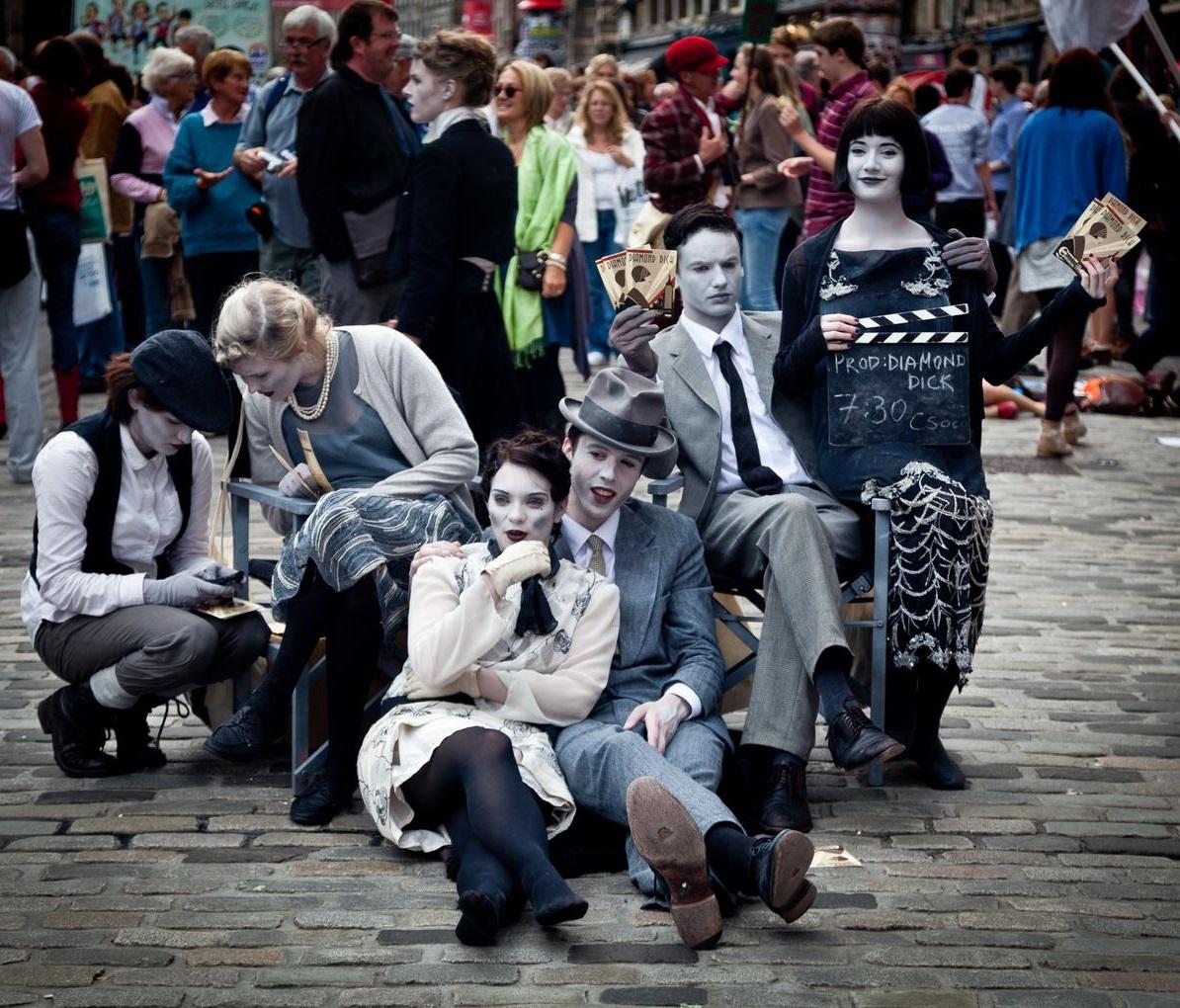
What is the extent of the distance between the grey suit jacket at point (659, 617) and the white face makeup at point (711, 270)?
2.63 feet

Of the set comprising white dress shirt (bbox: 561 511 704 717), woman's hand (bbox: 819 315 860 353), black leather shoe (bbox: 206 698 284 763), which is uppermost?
woman's hand (bbox: 819 315 860 353)

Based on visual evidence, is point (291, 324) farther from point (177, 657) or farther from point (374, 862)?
point (374, 862)

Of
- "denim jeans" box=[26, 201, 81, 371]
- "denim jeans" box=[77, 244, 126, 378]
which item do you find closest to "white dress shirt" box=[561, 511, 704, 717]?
"denim jeans" box=[26, 201, 81, 371]

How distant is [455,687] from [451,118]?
299cm

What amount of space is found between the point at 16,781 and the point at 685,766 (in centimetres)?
197

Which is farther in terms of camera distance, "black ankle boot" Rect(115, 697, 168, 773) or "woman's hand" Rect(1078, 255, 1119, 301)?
"black ankle boot" Rect(115, 697, 168, 773)

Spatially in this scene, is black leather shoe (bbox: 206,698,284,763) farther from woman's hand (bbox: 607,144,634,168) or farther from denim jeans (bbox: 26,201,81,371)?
woman's hand (bbox: 607,144,634,168)

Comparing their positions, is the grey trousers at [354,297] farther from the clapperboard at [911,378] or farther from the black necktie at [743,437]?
the clapperboard at [911,378]

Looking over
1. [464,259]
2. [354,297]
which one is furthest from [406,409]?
[354,297]

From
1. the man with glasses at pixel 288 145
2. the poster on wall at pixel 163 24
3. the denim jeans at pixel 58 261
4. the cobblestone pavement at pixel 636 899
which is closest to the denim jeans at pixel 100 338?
the poster on wall at pixel 163 24

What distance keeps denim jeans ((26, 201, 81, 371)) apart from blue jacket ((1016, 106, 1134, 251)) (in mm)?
5672

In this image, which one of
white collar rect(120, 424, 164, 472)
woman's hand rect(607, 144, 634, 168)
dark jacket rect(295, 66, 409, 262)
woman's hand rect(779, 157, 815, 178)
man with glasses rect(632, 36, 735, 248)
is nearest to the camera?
white collar rect(120, 424, 164, 472)

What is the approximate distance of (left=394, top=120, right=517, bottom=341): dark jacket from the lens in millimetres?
6836

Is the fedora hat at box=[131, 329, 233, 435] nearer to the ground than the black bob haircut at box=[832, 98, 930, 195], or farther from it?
nearer to the ground
